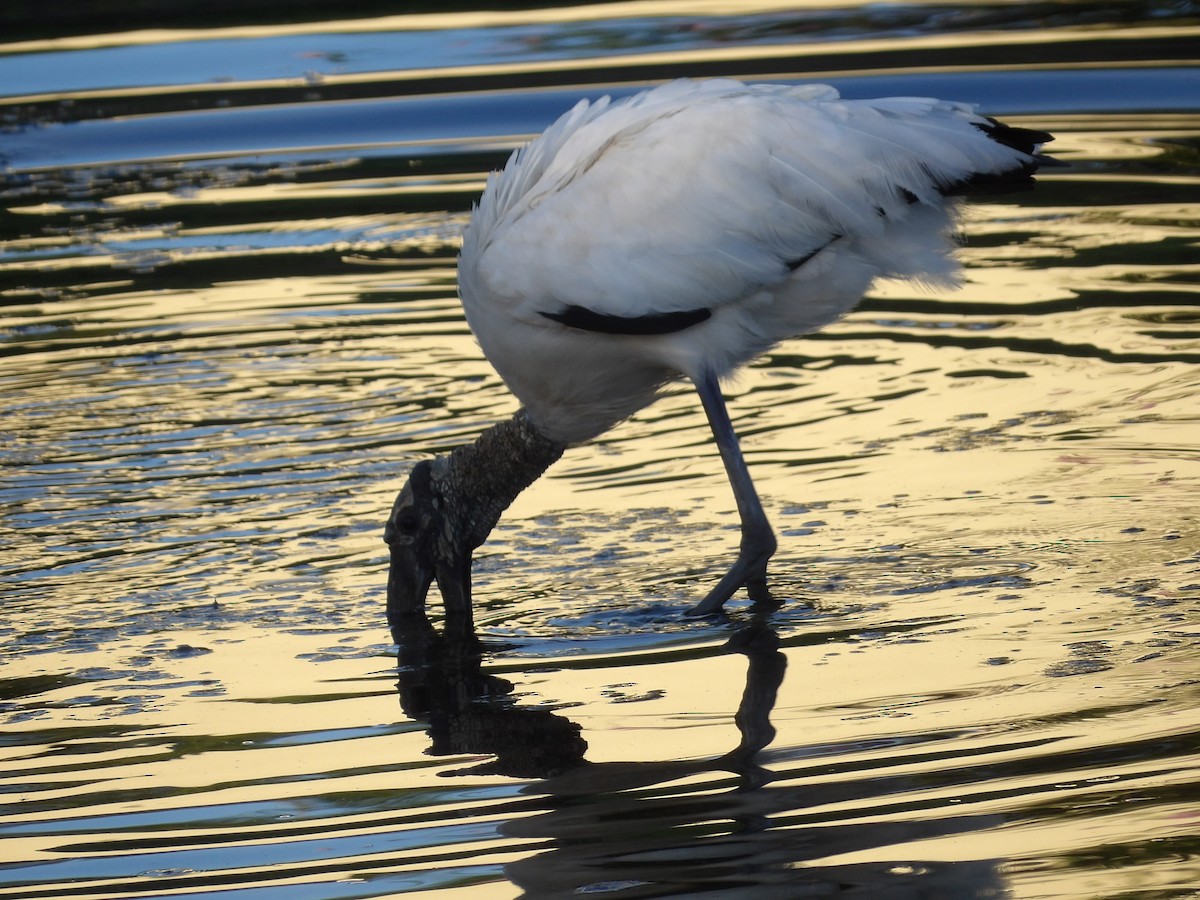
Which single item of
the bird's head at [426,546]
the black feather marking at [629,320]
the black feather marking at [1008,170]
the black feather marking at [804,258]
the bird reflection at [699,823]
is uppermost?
the black feather marking at [1008,170]

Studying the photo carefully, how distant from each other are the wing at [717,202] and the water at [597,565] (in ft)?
3.43

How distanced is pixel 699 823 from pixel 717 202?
2504 millimetres

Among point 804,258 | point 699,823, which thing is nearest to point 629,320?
point 804,258

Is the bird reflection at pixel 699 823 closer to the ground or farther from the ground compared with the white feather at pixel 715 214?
closer to the ground

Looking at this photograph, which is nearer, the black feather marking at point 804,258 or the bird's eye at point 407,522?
the black feather marking at point 804,258

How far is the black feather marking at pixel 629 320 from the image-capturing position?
21.8 feet

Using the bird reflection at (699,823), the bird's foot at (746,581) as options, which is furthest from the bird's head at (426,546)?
the bird reflection at (699,823)

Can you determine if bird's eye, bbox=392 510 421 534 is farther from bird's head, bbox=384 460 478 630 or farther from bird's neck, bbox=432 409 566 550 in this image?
bird's neck, bbox=432 409 566 550

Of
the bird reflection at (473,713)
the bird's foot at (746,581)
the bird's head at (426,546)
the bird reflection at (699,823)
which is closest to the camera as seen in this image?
the bird reflection at (699,823)

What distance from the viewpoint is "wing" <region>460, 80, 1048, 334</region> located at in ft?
21.7

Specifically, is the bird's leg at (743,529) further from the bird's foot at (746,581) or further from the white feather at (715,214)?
the white feather at (715,214)

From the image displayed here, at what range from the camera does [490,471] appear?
287 inches

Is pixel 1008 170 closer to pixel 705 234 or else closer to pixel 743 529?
pixel 705 234

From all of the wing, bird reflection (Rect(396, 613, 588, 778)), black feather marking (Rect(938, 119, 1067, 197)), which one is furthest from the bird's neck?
black feather marking (Rect(938, 119, 1067, 197))
